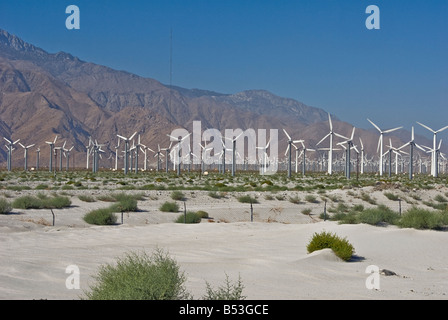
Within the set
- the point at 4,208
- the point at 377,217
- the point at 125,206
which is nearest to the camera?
the point at 377,217

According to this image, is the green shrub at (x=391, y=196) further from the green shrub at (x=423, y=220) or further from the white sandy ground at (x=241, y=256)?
the green shrub at (x=423, y=220)

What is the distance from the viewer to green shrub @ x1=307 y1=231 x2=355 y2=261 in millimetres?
18734

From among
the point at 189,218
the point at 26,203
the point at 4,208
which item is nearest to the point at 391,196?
the point at 189,218

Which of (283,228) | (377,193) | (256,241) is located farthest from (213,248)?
(377,193)

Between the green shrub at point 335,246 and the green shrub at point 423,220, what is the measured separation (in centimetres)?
691

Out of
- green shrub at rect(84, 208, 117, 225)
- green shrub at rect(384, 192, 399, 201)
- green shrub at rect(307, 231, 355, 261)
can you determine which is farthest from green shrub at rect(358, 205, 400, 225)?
green shrub at rect(384, 192, 399, 201)

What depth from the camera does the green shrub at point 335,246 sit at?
61.5ft

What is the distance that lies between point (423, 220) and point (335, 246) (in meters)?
8.20

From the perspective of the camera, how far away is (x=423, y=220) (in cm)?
2561

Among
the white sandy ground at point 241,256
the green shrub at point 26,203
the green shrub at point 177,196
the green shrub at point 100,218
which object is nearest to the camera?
the white sandy ground at point 241,256

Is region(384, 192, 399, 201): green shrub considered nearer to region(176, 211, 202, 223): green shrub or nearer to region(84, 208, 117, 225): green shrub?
region(176, 211, 202, 223): green shrub

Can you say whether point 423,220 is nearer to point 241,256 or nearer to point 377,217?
point 377,217

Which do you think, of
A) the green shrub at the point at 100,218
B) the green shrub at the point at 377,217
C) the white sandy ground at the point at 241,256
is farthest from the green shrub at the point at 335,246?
the green shrub at the point at 100,218
